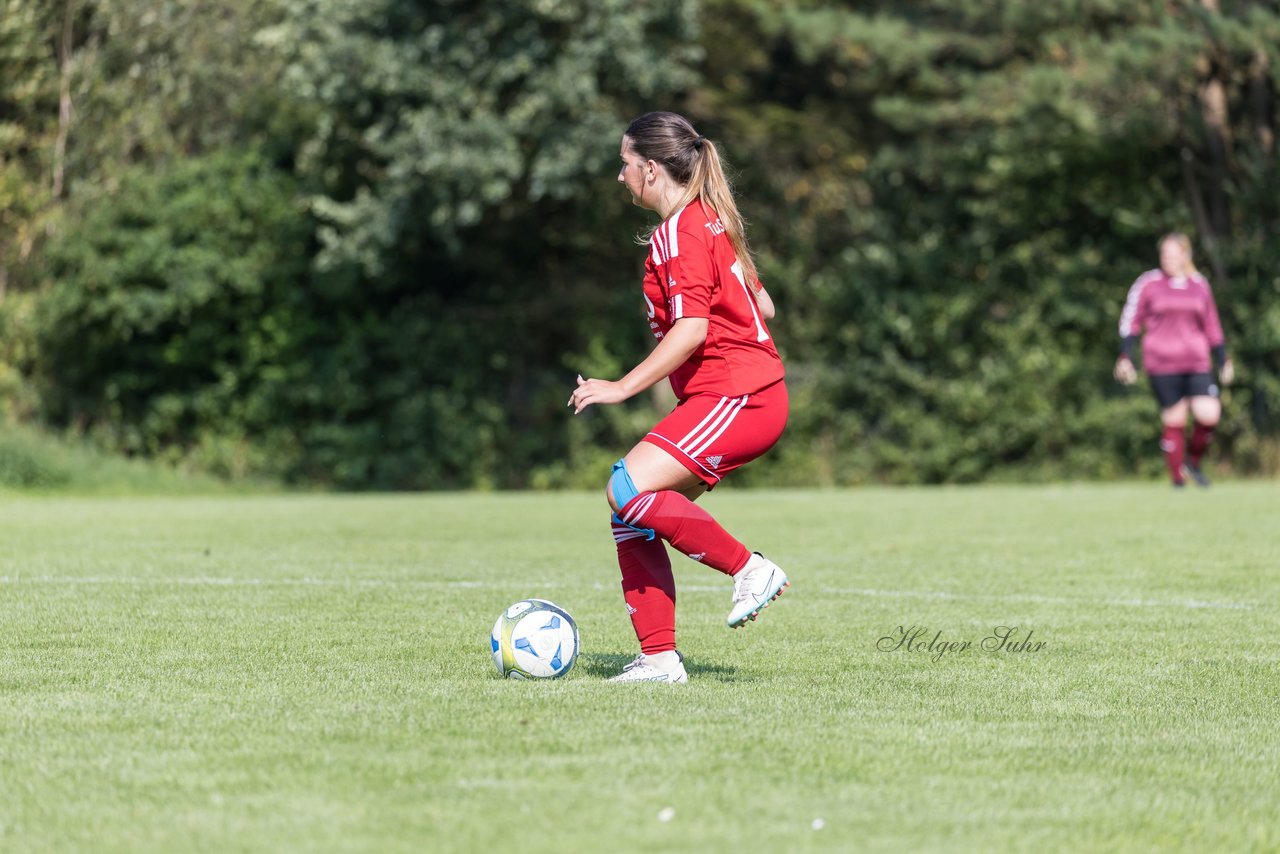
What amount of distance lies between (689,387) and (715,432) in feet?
0.67

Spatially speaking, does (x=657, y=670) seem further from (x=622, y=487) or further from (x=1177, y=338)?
(x=1177, y=338)

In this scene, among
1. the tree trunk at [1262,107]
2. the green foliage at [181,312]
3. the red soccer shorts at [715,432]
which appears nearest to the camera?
the red soccer shorts at [715,432]

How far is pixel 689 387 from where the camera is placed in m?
5.54

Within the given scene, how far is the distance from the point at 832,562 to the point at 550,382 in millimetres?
15799

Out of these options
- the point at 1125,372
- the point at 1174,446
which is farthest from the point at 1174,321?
the point at 1125,372

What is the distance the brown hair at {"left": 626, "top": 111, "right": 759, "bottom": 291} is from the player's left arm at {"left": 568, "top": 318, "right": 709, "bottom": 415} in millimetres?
400

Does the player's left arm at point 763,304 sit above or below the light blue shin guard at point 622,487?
above

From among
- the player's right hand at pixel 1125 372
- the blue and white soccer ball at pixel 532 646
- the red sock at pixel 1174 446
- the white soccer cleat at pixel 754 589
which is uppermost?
the white soccer cleat at pixel 754 589

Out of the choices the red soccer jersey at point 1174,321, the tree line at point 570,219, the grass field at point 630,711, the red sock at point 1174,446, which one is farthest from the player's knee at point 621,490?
the tree line at point 570,219

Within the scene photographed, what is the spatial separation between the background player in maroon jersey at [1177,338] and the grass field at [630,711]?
20.1 ft

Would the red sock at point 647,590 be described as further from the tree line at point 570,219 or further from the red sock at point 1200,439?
the tree line at point 570,219

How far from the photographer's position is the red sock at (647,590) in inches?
222

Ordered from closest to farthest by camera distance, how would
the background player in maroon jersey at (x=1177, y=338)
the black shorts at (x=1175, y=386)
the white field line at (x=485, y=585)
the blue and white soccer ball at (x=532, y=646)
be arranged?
the blue and white soccer ball at (x=532, y=646) → the white field line at (x=485, y=585) → the background player in maroon jersey at (x=1177, y=338) → the black shorts at (x=1175, y=386)

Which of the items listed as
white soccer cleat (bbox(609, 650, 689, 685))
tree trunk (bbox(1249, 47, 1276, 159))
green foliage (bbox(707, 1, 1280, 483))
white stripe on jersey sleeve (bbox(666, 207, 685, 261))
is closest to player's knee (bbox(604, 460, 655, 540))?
white soccer cleat (bbox(609, 650, 689, 685))
